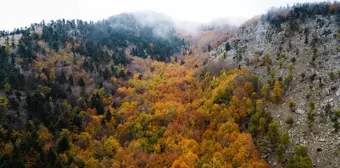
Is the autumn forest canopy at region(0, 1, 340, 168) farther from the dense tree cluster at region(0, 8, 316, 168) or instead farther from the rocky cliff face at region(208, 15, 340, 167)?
the rocky cliff face at region(208, 15, 340, 167)

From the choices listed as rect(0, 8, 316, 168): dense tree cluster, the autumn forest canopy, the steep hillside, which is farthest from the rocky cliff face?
the steep hillside

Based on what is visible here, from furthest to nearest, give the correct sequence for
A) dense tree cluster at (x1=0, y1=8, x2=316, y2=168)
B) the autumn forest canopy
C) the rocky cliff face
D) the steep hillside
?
the steep hillside, dense tree cluster at (x1=0, y1=8, x2=316, y2=168), the autumn forest canopy, the rocky cliff face

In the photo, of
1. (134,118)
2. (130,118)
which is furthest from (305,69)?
(130,118)

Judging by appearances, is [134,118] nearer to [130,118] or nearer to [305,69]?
[130,118]

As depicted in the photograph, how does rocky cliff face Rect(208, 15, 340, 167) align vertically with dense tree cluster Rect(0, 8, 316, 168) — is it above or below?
above

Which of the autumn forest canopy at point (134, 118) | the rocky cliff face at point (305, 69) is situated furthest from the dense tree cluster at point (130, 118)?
the rocky cliff face at point (305, 69)
